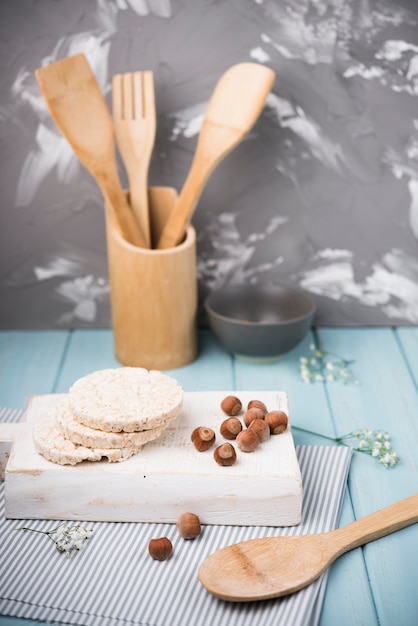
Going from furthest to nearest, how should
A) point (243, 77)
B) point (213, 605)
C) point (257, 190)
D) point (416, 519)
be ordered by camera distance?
1. point (257, 190)
2. point (243, 77)
3. point (416, 519)
4. point (213, 605)

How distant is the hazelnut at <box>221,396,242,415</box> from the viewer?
1.07m

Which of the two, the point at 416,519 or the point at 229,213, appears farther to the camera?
the point at 229,213

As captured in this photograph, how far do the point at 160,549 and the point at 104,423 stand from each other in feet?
0.53

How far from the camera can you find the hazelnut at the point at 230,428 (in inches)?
40.1

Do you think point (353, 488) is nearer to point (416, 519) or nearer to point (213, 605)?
point (416, 519)

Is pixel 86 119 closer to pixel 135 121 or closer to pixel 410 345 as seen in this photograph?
pixel 135 121

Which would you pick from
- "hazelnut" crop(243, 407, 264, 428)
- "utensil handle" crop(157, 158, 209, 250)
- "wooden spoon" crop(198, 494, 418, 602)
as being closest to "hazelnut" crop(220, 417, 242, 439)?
"hazelnut" crop(243, 407, 264, 428)

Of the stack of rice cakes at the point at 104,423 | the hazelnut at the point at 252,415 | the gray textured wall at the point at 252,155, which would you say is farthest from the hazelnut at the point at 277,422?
the gray textured wall at the point at 252,155

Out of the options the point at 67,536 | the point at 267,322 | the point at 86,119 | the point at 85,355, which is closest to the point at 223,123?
the point at 86,119

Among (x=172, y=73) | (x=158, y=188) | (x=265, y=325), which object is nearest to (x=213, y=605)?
(x=265, y=325)

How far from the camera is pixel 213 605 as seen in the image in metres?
0.86

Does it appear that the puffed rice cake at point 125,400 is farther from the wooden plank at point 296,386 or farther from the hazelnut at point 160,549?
the wooden plank at point 296,386

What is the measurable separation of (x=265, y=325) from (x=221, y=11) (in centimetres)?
51

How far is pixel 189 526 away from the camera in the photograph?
3.11ft
